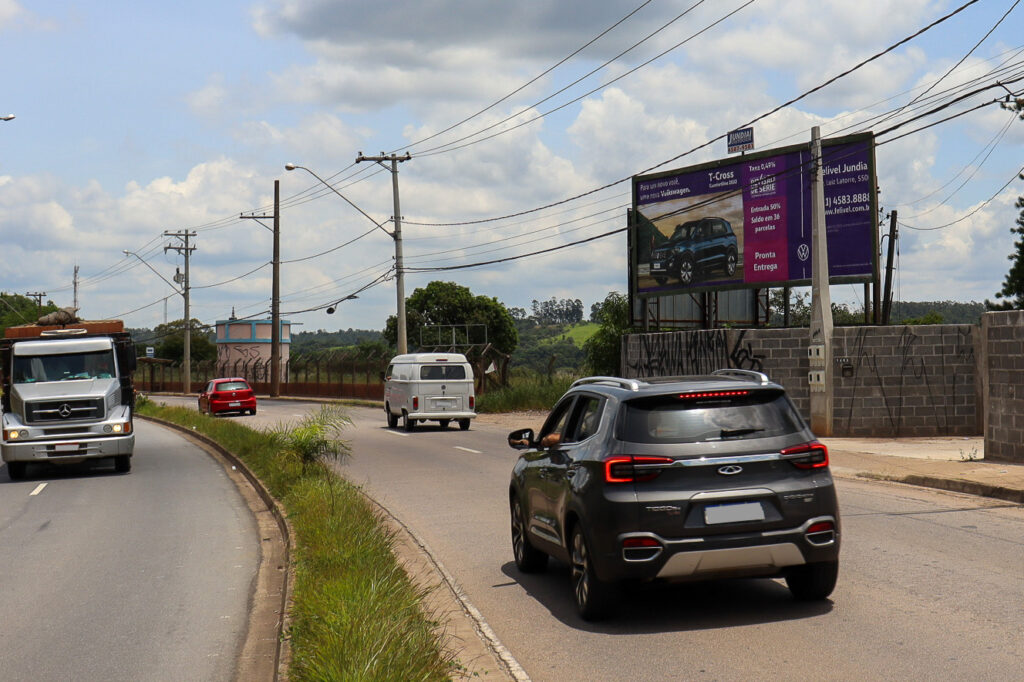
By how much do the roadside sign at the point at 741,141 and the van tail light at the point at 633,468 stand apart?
23431mm

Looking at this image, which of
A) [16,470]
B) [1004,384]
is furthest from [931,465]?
[16,470]

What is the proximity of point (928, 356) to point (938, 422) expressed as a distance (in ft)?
4.77

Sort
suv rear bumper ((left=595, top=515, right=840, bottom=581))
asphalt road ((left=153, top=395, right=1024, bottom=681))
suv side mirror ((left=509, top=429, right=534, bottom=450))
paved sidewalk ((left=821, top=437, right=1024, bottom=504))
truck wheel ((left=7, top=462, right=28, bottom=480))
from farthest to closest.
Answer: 1. truck wheel ((left=7, top=462, right=28, bottom=480))
2. paved sidewalk ((left=821, top=437, right=1024, bottom=504))
3. suv side mirror ((left=509, top=429, right=534, bottom=450))
4. suv rear bumper ((left=595, top=515, right=840, bottom=581))
5. asphalt road ((left=153, top=395, right=1024, bottom=681))

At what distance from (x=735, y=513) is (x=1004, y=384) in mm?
11969

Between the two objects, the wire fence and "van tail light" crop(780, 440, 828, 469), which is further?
the wire fence

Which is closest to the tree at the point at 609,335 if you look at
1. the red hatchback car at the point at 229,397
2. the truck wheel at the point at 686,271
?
the red hatchback car at the point at 229,397

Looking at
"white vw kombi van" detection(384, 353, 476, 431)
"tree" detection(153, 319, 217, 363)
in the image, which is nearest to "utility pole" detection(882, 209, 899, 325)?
"white vw kombi van" detection(384, 353, 476, 431)

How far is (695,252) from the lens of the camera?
32.8 m

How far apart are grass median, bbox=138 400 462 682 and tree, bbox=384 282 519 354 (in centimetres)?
8936

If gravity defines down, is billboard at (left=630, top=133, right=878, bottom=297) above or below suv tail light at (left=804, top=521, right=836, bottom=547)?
above

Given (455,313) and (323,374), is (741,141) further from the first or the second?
(455,313)

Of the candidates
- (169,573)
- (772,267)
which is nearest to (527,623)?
(169,573)

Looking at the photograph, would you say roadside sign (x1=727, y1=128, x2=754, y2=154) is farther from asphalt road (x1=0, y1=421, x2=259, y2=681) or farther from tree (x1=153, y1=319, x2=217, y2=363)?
tree (x1=153, y1=319, x2=217, y2=363)

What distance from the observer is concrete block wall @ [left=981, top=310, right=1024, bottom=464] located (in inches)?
672
